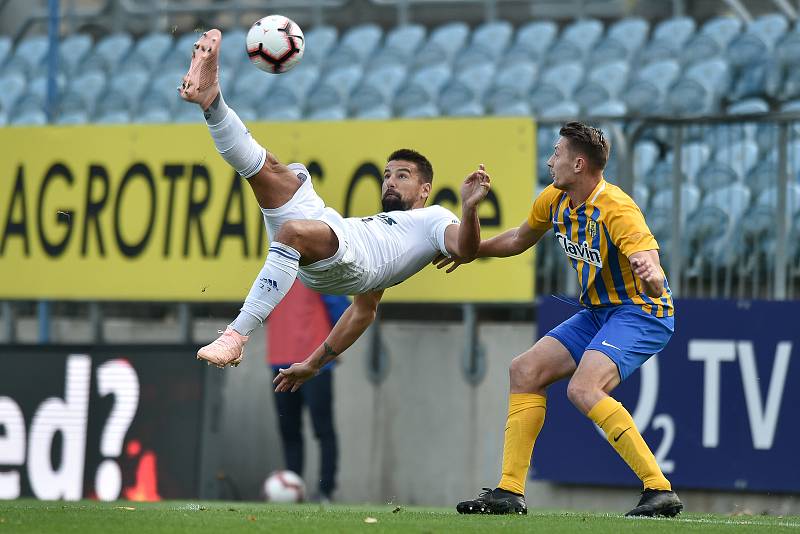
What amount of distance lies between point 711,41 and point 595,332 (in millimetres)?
7293

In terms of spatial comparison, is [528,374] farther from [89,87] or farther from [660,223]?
[89,87]

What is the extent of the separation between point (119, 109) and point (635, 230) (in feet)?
33.3

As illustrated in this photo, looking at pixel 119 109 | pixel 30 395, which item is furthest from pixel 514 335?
pixel 119 109

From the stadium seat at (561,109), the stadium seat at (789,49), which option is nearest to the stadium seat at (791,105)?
the stadium seat at (789,49)

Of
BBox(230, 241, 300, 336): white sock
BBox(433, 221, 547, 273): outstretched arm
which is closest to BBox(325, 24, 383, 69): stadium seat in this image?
BBox(433, 221, 547, 273): outstretched arm

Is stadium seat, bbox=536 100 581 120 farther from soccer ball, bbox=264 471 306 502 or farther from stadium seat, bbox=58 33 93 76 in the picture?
stadium seat, bbox=58 33 93 76

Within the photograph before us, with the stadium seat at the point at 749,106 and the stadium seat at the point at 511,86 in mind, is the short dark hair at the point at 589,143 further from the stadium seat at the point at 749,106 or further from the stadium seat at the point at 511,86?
the stadium seat at the point at 511,86

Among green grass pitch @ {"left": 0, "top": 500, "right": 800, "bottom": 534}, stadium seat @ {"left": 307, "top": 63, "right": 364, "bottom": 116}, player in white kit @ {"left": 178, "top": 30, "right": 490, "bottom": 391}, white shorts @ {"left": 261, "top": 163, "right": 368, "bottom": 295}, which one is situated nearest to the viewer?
green grass pitch @ {"left": 0, "top": 500, "right": 800, "bottom": 534}

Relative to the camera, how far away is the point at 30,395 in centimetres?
1163

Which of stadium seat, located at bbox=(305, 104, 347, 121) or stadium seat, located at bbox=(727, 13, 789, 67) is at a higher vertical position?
stadium seat, located at bbox=(727, 13, 789, 67)

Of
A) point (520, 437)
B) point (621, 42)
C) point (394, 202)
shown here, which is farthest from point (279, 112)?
point (520, 437)

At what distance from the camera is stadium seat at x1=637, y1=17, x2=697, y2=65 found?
14289mm

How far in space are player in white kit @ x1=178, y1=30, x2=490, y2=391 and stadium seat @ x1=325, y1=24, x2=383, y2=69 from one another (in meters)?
8.09

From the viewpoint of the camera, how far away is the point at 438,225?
7.93 meters
